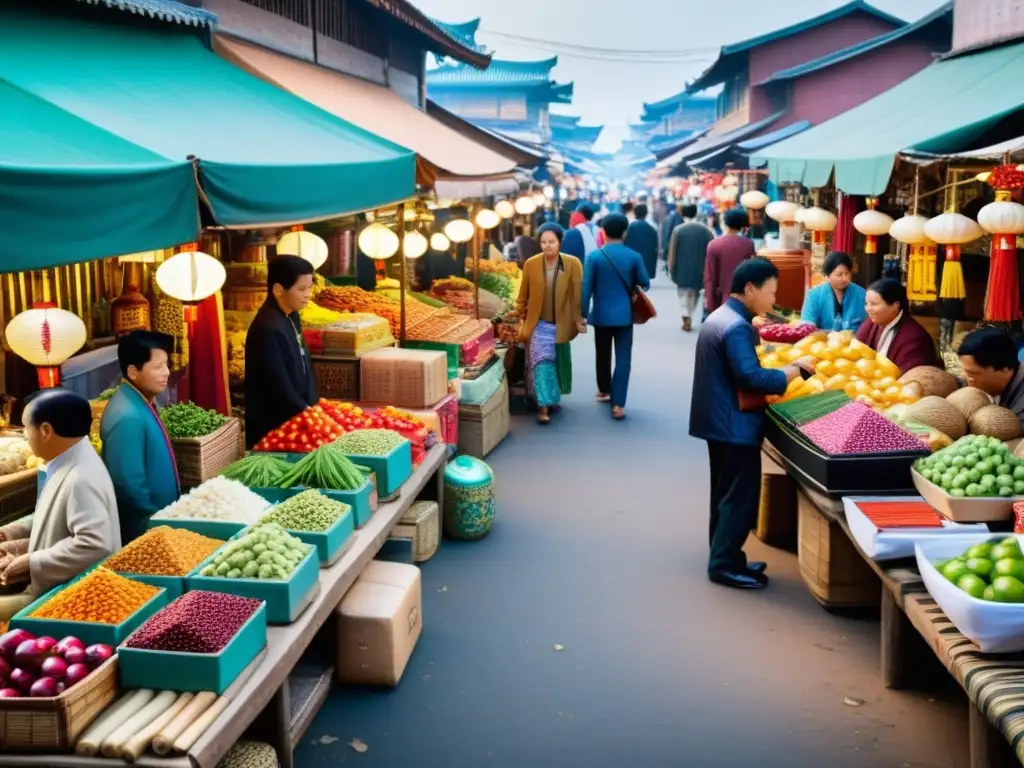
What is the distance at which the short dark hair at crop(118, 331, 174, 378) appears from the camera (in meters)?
4.47

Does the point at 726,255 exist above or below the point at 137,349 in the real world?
above

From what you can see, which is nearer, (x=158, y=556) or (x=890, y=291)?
(x=158, y=556)

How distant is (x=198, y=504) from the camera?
15.6ft

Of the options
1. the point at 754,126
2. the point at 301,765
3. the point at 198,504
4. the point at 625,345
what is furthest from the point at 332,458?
the point at 754,126

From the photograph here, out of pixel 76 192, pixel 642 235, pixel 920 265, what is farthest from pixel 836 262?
pixel 642 235

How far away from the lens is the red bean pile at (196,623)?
134 inches

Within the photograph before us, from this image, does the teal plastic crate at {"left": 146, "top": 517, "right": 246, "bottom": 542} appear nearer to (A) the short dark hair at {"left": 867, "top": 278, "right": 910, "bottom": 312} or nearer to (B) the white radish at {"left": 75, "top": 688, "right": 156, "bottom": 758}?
(B) the white radish at {"left": 75, "top": 688, "right": 156, "bottom": 758}

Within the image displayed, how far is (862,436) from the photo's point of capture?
5.52m

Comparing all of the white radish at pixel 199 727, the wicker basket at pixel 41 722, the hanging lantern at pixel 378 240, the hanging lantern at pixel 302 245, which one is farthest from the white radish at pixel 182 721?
the hanging lantern at pixel 378 240

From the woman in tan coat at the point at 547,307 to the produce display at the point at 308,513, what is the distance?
5.71 metres

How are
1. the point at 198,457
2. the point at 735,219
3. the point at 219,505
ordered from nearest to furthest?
the point at 219,505, the point at 198,457, the point at 735,219

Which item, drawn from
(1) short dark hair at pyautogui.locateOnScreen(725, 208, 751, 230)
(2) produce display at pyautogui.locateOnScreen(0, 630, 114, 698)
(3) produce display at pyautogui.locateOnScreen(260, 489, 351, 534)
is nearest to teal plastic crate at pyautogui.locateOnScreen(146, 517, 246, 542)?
(3) produce display at pyautogui.locateOnScreen(260, 489, 351, 534)

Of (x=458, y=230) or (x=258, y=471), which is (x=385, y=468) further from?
(x=458, y=230)

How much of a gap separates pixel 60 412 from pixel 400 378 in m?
3.87
